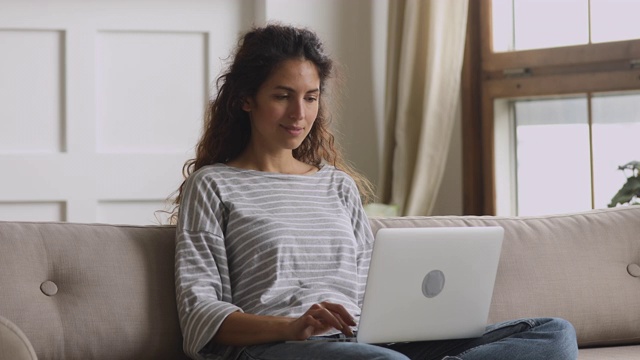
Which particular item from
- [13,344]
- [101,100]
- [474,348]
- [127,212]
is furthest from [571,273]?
[101,100]

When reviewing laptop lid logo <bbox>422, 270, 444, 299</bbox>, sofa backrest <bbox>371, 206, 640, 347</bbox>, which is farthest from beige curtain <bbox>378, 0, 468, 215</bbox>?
laptop lid logo <bbox>422, 270, 444, 299</bbox>

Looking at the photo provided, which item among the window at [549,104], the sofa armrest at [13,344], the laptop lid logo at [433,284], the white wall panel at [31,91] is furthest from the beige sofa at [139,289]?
the white wall panel at [31,91]

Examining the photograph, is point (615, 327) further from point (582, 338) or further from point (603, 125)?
point (603, 125)

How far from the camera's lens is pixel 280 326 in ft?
5.99

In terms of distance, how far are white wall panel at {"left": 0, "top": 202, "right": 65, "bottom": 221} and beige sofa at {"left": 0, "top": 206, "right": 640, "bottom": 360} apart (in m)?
1.56

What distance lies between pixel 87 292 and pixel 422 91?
2.06 meters

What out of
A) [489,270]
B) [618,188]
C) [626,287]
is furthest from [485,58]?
[489,270]

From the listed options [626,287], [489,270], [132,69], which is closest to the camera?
[489,270]

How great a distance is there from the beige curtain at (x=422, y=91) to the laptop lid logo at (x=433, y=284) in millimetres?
1892

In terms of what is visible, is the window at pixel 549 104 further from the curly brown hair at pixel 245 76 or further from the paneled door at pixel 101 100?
the curly brown hair at pixel 245 76

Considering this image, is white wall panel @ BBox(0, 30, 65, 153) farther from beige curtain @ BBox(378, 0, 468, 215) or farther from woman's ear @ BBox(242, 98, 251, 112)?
woman's ear @ BBox(242, 98, 251, 112)

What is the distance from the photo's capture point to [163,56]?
147 inches

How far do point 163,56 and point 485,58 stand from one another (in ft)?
3.71

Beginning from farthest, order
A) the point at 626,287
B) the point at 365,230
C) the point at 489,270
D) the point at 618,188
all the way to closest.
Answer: the point at 618,188 < the point at 626,287 < the point at 365,230 < the point at 489,270
